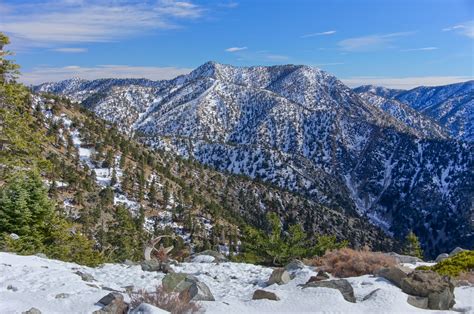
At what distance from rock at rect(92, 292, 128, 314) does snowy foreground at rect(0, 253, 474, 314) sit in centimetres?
21

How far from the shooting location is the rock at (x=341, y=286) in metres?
10.4

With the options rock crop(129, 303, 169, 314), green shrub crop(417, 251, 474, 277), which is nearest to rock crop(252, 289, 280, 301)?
rock crop(129, 303, 169, 314)

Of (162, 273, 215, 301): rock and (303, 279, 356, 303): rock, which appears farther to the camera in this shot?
(303, 279, 356, 303): rock

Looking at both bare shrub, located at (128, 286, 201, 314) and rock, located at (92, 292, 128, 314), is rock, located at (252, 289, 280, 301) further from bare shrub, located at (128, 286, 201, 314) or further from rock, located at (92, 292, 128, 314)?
rock, located at (92, 292, 128, 314)

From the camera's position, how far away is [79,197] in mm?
67625

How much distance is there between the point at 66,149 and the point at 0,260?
80223 mm

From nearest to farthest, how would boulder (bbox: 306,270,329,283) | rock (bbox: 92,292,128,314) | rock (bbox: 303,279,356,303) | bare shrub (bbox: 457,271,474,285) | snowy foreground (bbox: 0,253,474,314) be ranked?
rock (bbox: 92,292,128,314), snowy foreground (bbox: 0,253,474,314), rock (bbox: 303,279,356,303), boulder (bbox: 306,270,329,283), bare shrub (bbox: 457,271,474,285)

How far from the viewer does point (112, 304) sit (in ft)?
29.7

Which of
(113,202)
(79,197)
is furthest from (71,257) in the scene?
(113,202)

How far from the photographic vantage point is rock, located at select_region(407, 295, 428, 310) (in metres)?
10.0

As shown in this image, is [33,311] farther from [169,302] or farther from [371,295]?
[371,295]

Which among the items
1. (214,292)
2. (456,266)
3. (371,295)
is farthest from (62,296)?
(456,266)

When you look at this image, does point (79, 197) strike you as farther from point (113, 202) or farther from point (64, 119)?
point (64, 119)

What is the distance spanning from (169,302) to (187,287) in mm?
1403
